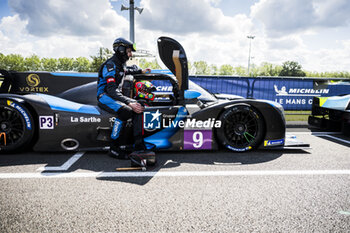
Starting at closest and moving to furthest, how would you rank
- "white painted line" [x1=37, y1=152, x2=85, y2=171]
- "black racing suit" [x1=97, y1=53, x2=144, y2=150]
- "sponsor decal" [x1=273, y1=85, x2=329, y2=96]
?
"white painted line" [x1=37, y1=152, x2=85, y2=171]
"black racing suit" [x1=97, y1=53, x2=144, y2=150]
"sponsor decal" [x1=273, y1=85, x2=329, y2=96]

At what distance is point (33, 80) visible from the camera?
7105 millimetres

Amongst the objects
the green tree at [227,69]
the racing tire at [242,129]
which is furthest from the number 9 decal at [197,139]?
the green tree at [227,69]

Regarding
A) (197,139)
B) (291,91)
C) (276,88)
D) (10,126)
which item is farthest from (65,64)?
(197,139)

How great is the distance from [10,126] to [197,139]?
9.04 feet

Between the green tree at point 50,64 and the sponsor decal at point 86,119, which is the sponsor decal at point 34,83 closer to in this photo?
the sponsor decal at point 86,119

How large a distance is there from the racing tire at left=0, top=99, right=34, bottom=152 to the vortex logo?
4028 millimetres

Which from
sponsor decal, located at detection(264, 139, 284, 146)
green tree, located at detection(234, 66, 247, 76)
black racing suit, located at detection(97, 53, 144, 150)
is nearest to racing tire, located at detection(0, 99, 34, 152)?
black racing suit, located at detection(97, 53, 144, 150)

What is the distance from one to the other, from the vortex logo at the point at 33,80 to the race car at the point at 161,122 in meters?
3.74

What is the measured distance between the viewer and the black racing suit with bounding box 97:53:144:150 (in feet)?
10.9

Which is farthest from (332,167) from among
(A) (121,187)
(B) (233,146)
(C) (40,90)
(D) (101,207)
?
(C) (40,90)

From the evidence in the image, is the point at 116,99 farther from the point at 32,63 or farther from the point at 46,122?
the point at 32,63

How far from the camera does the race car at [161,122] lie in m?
3.48

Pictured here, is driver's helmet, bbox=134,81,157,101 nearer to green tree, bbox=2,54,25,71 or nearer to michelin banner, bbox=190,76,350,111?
michelin banner, bbox=190,76,350,111

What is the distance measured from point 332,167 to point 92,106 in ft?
11.5
